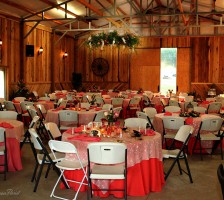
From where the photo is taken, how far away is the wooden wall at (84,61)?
50.1 ft

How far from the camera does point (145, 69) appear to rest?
21141mm

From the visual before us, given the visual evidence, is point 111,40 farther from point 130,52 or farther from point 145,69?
point 145,69

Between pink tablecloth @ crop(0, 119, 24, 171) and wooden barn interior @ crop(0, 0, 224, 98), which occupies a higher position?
wooden barn interior @ crop(0, 0, 224, 98)

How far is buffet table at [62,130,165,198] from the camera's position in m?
4.96

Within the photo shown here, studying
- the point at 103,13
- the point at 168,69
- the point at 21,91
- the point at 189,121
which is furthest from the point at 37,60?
the point at 189,121

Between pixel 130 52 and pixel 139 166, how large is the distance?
1640 centimetres

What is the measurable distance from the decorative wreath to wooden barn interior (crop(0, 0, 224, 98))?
0.82 feet

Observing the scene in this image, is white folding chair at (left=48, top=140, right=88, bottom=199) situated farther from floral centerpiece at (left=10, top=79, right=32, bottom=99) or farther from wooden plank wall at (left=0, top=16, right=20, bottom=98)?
wooden plank wall at (left=0, top=16, right=20, bottom=98)

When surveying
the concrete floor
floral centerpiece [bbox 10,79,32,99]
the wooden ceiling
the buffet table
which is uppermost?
the wooden ceiling

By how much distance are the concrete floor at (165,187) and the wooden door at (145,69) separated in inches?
570

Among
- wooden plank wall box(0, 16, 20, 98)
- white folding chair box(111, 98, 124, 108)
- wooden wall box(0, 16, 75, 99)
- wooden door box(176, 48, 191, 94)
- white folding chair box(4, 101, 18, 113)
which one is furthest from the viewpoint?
wooden door box(176, 48, 191, 94)

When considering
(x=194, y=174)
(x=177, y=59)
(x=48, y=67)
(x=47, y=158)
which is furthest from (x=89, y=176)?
(x=177, y=59)

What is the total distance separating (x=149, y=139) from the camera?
206 inches

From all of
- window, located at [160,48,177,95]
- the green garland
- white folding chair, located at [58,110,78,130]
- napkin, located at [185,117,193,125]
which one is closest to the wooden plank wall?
the green garland
